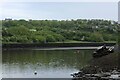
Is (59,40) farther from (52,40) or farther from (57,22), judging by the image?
(57,22)

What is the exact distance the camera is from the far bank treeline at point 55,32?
8706 centimetres

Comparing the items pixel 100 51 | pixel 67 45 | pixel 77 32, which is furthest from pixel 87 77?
A: pixel 77 32

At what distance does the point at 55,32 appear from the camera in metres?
96.1

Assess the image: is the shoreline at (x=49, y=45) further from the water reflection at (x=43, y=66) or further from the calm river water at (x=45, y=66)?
the calm river water at (x=45, y=66)

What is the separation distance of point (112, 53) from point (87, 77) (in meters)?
13.3

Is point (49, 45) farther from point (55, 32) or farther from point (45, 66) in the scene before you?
point (45, 66)

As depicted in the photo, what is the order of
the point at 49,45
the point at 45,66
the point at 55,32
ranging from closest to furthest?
the point at 45,66 → the point at 49,45 → the point at 55,32

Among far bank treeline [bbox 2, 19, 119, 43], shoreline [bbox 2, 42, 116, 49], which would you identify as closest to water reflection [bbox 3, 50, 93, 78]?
shoreline [bbox 2, 42, 116, 49]

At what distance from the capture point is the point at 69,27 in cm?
10856

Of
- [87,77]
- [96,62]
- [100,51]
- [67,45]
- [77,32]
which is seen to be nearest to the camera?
[87,77]

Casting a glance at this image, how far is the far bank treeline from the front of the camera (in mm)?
87062

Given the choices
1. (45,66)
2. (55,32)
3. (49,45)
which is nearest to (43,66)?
(45,66)

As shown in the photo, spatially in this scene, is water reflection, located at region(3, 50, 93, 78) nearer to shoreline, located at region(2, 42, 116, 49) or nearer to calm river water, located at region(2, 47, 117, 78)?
calm river water, located at region(2, 47, 117, 78)

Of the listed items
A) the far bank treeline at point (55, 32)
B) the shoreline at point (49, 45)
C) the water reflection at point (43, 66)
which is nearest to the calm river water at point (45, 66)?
the water reflection at point (43, 66)
